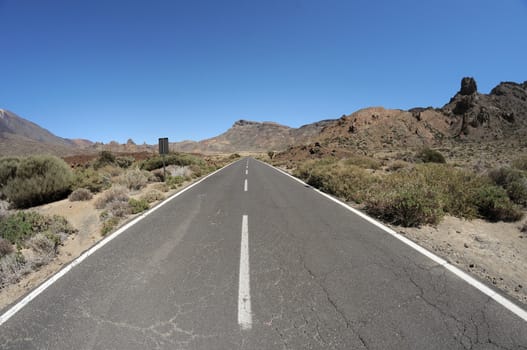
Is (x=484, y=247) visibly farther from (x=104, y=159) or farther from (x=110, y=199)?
(x=104, y=159)

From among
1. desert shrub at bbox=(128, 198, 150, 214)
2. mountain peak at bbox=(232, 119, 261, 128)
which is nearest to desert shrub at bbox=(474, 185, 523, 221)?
desert shrub at bbox=(128, 198, 150, 214)

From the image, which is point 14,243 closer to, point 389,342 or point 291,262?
point 291,262

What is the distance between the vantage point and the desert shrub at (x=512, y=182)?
22.5ft

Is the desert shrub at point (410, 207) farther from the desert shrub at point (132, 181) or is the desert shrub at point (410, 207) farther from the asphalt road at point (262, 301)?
the desert shrub at point (132, 181)

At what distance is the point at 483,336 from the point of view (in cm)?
225

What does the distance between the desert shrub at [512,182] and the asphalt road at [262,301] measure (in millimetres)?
5475

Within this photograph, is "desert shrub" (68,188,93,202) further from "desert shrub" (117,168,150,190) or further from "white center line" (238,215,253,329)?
"white center line" (238,215,253,329)

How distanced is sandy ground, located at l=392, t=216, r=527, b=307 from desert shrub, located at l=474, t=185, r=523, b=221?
0.23 metres

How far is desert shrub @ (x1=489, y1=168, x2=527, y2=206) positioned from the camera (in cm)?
686

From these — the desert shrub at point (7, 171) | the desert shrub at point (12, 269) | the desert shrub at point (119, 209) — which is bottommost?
the desert shrub at point (12, 269)

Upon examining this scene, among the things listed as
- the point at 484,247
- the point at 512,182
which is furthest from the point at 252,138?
the point at 484,247

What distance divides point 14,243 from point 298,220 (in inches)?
250

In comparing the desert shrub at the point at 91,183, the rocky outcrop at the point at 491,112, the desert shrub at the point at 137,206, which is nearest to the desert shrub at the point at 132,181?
the desert shrub at the point at 91,183

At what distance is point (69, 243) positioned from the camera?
16.9 ft
